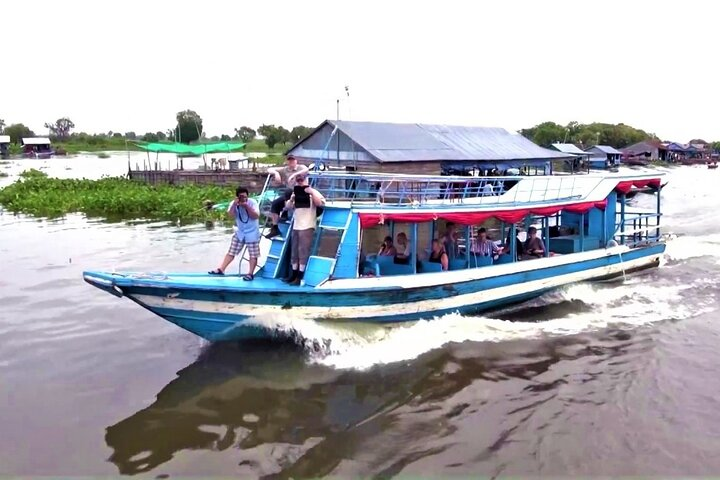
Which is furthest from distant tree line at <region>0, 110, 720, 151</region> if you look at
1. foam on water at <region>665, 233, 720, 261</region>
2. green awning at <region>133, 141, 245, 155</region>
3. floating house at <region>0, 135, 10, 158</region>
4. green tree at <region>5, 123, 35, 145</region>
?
foam on water at <region>665, 233, 720, 261</region>

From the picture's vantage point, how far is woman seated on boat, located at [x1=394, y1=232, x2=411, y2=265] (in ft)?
35.9

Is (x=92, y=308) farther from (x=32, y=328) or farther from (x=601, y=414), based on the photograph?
(x=601, y=414)

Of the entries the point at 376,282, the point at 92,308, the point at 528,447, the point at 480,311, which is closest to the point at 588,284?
the point at 480,311

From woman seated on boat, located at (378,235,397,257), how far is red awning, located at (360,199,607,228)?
0.80 m

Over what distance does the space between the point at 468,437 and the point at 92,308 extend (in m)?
8.10

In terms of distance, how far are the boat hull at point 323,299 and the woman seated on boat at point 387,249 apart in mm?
937

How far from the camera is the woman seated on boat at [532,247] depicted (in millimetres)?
12938

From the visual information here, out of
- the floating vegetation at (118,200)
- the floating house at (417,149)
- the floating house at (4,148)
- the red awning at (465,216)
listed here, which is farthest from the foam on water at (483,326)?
the floating house at (4,148)

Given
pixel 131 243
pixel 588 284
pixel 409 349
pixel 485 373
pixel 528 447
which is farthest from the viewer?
pixel 131 243

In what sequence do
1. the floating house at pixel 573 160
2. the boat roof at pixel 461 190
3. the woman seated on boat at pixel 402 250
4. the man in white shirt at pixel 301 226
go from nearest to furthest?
the man in white shirt at pixel 301 226, the boat roof at pixel 461 190, the woman seated on boat at pixel 402 250, the floating house at pixel 573 160

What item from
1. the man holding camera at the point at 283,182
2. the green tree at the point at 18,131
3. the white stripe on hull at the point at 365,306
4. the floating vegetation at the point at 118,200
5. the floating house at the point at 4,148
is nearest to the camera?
the white stripe on hull at the point at 365,306

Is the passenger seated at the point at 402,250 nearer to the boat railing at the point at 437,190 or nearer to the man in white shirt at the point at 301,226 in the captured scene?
the boat railing at the point at 437,190

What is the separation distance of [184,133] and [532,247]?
7277 cm

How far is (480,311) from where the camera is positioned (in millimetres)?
→ 11375
